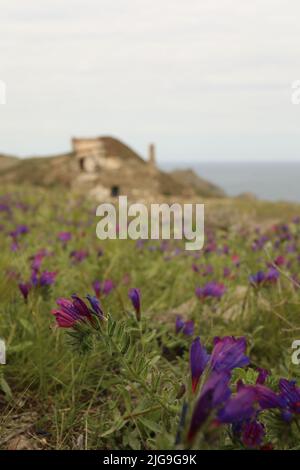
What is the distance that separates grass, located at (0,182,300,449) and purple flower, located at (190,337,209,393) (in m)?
0.02

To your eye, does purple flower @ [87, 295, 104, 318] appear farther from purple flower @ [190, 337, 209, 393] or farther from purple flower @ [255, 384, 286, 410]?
purple flower @ [255, 384, 286, 410]

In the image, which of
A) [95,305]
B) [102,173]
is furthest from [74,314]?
[102,173]

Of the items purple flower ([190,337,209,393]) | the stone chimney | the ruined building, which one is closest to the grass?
purple flower ([190,337,209,393])

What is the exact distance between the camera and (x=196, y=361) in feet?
4.05

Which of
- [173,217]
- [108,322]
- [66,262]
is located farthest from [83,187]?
[108,322]

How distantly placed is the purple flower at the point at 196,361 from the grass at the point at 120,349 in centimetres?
2

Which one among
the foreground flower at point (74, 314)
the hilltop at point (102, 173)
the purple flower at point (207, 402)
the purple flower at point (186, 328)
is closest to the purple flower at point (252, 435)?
the purple flower at point (207, 402)

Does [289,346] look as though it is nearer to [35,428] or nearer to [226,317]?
[226,317]

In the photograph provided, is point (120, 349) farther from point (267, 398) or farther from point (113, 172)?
point (113, 172)

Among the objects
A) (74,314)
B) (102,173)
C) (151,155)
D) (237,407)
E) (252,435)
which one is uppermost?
(151,155)

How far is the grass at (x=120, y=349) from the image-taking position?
61.6 inches

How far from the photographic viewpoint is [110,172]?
50.4 feet

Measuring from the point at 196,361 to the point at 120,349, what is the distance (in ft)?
0.90

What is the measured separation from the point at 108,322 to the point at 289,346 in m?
1.40
